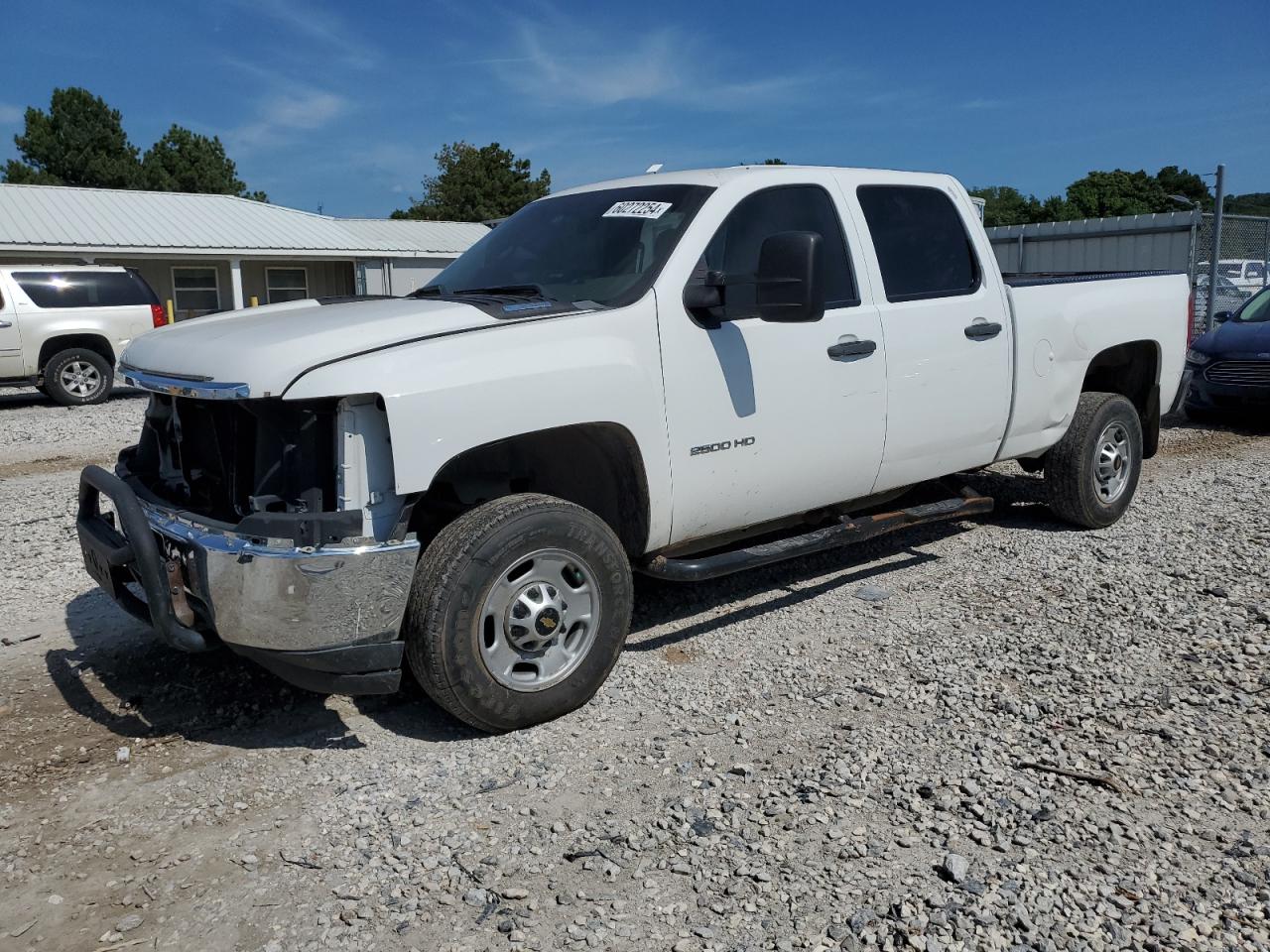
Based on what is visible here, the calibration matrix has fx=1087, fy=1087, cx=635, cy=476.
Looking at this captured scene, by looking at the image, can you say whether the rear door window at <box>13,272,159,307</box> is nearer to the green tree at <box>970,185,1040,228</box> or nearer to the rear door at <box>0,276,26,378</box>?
the rear door at <box>0,276,26,378</box>

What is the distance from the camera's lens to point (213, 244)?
28281 mm

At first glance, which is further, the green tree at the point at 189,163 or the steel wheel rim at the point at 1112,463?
the green tree at the point at 189,163

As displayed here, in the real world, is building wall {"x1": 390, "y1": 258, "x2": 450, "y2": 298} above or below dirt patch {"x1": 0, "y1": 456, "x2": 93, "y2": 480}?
above

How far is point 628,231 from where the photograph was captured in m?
4.66

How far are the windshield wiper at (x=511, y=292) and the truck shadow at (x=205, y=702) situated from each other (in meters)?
1.71

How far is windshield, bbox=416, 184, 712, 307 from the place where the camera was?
446cm

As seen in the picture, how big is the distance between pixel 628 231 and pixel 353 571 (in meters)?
1.98

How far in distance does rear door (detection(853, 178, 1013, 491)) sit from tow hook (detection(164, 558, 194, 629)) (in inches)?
123

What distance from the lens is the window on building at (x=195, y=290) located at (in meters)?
29.5

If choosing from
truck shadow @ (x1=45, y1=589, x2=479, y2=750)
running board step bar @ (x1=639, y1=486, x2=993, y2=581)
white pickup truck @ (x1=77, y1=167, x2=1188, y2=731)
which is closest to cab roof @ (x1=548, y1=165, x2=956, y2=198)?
white pickup truck @ (x1=77, y1=167, x2=1188, y2=731)

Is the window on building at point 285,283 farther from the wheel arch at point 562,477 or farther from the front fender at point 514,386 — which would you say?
the front fender at point 514,386

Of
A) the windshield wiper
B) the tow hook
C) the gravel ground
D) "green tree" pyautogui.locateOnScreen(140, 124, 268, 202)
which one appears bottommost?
the gravel ground

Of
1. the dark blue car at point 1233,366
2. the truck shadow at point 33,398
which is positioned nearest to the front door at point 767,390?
the dark blue car at point 1233,366

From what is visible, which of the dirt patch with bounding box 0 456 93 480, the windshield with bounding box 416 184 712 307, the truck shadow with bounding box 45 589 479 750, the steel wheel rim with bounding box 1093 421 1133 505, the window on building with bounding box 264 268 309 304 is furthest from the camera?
the window on building with bounding box 264 268 309 304
